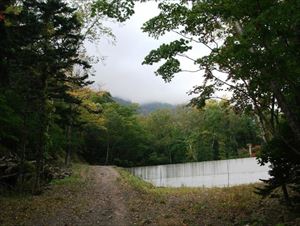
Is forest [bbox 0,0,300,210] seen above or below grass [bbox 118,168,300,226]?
above

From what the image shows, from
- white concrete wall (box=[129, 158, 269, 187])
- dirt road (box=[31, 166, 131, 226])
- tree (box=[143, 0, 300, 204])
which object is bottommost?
dirt road (box=[31, 166, 131, 226])

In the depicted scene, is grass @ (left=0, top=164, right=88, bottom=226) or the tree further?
grass @ (left=0, top=164, right=88, bottom=226)

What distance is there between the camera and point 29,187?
65.7 ft

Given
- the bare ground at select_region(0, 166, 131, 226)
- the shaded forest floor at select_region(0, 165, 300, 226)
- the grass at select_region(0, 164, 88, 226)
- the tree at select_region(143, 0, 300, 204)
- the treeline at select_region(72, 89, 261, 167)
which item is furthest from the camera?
the treeline at select_region(72, 89, 261, 167)

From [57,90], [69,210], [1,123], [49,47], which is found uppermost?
[49,47]

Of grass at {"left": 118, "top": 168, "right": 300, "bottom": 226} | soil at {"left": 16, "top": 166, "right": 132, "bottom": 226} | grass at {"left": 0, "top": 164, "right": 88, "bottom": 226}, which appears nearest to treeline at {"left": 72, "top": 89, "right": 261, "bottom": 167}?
grass at {"left": 0, "top": 164, "right": 88, "bottom": 226}

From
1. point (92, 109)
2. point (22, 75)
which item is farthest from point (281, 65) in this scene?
point (92, 109)

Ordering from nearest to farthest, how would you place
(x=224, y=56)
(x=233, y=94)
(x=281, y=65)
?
(x=281, y=65)
(x=224, y=56)
(x=233, y=94)

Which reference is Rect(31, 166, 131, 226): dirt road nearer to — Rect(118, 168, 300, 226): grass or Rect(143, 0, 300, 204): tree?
Rect(118, 168, 300, 226): grass

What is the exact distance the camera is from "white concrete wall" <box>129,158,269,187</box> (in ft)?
101

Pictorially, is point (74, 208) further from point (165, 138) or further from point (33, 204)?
point (165, 138)

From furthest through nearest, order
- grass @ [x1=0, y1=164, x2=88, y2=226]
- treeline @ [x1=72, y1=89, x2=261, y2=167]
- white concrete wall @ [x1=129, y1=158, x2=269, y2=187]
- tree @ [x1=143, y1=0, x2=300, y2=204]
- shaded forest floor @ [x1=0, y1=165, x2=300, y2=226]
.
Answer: treeline @ [x1=72, y1=89, x2=261, y2=167]
white concrete wall @ [x1=129, y1=158, x2=269, y2=187]
grass @ [x1=0, y1=164, x2=88, y2=226]
shaded forest floor @ [x1=0, y1=165, x2=300, y2=226]
tree @ [x1=143, y1=0, x2=300, y2=204]

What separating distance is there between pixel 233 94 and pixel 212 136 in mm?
37525

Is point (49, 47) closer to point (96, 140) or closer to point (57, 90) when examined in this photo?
point (57, 90)
